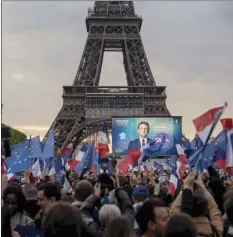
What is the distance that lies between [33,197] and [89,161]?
10.2 meters

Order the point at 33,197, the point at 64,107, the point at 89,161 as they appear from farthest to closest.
Result: 1. the point at 64,107
2. the point at 89,161
3. the point at 33,197

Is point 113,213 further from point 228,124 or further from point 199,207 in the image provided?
point 228,124

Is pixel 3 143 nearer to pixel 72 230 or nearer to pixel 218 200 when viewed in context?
pixel 72 230

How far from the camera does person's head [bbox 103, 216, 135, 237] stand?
4.19m

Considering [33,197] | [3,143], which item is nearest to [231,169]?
[33,197]

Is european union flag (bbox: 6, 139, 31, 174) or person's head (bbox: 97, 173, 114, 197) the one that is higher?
european union flag (bbox: 6, 139, 31, 174)

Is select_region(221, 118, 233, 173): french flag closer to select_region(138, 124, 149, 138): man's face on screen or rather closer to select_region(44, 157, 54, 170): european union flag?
select_region(44, 157, 54, 170): european union flag

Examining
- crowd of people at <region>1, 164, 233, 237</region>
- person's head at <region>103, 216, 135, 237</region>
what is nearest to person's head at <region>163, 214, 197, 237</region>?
crowd of people at <region>1, 164, 233, 237</region>

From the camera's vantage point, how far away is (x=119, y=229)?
4.20m

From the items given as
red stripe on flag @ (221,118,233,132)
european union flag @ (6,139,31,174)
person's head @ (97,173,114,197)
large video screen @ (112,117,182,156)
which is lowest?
person's head @ (97,173,114,197)

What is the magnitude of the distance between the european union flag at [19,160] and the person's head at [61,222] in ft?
29.0

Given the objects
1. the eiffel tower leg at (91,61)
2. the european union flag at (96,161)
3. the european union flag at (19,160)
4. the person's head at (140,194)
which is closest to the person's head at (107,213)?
the person's head at (140,194)

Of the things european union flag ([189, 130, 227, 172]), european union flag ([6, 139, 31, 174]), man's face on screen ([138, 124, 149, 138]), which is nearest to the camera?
european union flag ([189, 130, 227, 172])

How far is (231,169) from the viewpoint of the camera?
12484mm
